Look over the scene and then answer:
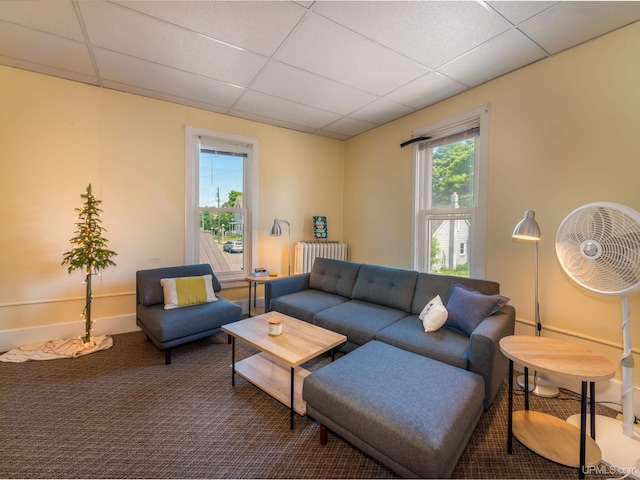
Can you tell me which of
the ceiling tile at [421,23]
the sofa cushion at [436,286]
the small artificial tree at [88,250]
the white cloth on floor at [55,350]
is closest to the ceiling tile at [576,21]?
the ceiling tile at [421,23]

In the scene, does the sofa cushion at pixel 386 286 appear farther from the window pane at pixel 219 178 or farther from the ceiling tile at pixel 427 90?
the window pane at pixel 219 178

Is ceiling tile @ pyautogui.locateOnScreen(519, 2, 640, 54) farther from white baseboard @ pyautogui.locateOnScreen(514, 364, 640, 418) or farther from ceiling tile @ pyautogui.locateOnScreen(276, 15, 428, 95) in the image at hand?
white baseboard @ pyautogui.locateOnScreen(514, 364, 640, 418)

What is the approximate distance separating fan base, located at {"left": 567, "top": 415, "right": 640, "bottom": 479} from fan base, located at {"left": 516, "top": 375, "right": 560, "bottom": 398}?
0.28 metres

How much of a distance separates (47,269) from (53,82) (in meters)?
1.92

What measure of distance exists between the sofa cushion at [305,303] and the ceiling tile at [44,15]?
2879mm

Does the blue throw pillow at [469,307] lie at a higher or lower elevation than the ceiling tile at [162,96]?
lower

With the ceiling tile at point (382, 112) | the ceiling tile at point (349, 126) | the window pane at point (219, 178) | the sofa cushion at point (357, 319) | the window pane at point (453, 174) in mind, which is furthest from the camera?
the ceiling tile at point (349, 126)

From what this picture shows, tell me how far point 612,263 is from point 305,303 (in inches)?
93.3

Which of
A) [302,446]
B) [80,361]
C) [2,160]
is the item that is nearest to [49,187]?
[2,160]

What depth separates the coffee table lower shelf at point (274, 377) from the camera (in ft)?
6.28

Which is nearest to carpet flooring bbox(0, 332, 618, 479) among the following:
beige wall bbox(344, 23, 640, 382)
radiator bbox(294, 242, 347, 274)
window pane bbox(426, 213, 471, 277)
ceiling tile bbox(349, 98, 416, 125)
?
beige wall bbox(344, 23, 640, 382)

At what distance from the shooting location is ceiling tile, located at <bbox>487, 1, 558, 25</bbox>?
1.80 m

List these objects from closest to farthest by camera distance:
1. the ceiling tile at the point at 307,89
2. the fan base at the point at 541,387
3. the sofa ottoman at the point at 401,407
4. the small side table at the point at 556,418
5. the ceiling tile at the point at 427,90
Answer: the sofa ottoman at the point at 401,407, the small side table at the point at 556,418, the fan base at the point at 541,387, the ceiling tile at the point at 307,89, the ceiling tile at the point at 427,90

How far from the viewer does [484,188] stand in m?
Answer: 2.84
